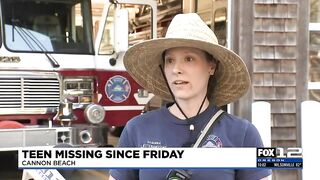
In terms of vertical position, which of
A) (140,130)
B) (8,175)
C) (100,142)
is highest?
(140,130)

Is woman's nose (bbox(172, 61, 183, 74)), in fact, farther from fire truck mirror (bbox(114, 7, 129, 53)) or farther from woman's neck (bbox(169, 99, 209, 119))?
fire truck mirror (bbox(114, 7, 129, 53))

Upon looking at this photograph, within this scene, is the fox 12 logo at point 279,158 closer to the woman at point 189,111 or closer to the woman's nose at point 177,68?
the woman at point 189,111

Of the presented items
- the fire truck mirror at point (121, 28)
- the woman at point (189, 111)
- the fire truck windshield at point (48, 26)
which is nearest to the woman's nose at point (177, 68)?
the woman at point (189, 111)

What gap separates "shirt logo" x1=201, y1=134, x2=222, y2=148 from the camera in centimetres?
194

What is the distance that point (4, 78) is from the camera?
5973mm

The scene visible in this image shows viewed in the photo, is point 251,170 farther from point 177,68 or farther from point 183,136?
point 177,68

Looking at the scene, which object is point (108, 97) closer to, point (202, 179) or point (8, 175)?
point (8, 175)

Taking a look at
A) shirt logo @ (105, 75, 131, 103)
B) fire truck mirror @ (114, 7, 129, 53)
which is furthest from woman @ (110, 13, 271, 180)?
shirt logo @ (105, 75, 131, 103)

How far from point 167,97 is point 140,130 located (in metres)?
0.45

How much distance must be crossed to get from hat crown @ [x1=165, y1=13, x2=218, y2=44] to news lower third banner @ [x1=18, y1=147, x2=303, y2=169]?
46 centimetres

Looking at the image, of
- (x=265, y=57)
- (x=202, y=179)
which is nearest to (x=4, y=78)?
(x=265, y=57)

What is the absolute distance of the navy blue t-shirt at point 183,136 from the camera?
1950 mm

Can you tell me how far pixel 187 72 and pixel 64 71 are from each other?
4.43 m

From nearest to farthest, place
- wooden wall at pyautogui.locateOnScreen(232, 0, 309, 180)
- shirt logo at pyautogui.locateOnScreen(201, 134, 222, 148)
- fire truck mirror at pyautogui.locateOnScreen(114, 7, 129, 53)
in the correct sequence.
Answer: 1. shirt logo at pyautogui.locateOnScreen(201, 134, 222, 148)
2. wooden wall at pyautogui.locateOnScreen(232, 0, 309, 180)
3. fire truck mirror at pyautogui.locateOnScreen(114, 7, 129, 53)
